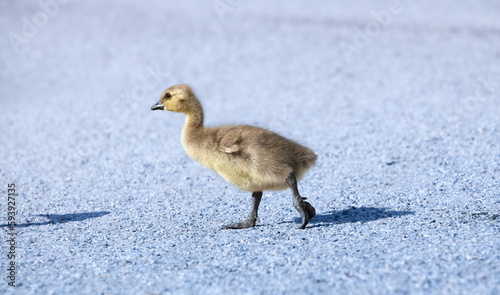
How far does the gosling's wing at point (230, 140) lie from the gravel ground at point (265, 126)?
0.69 m

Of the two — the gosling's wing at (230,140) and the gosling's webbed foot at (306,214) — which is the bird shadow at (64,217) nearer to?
the gosling's wing at (230,140)

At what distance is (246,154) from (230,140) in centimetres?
17

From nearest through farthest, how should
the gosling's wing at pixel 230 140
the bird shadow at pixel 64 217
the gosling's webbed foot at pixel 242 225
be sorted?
1. the gosling's wing at pixel 230 140
2. the gosling's webbed foot at pixel 242 225
3. the bird shadow at pixel 64 217

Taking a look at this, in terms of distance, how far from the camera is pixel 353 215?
5.27 metres

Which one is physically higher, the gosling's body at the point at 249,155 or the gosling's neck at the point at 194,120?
the gosling's neck at the point at 194,120

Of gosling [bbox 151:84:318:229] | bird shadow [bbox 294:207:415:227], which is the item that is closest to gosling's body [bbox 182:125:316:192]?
gosling [bbox 151:84:318:229]

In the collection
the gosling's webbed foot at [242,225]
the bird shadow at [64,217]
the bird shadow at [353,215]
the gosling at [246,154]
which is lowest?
the bird shadow at [64,217]

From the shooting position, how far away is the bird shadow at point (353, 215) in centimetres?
513

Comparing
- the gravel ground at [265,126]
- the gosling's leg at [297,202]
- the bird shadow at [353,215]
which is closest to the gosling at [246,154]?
the gosling's leg at [297,202]

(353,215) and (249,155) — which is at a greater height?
(249,155)

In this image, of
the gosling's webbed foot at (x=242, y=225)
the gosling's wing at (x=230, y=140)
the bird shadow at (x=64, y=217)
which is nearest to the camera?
the gosling's wing at (x=230, y=140)

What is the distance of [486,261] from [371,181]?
2.25 m

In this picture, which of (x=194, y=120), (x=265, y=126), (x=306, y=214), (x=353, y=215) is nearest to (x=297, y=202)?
(x=306, y=214)

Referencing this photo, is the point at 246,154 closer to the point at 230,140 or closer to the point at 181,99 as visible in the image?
the point at 230,140
